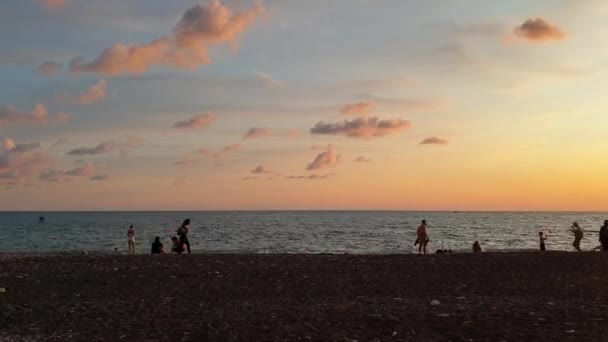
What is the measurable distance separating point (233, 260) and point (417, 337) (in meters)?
13.7

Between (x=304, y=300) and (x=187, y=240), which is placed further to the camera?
(x=187, y=240)

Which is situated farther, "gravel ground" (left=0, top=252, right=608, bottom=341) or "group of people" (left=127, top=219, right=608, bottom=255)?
"group of people" (left=127, top=219, right=608, bottom=255)

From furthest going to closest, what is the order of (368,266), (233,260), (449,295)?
(233,260), (368,266), (449,295)

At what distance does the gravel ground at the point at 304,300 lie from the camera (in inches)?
475

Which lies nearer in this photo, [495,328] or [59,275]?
[495,328]

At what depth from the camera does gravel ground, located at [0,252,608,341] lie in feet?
39.5

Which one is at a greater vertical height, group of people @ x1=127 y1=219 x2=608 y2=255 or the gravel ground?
group of people @ x1=127 y1=219 x2=608 y2=255

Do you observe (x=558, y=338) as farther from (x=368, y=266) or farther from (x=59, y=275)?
(x=59, y=275)

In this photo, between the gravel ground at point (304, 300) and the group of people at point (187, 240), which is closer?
the gravel ground at point (304, 300)

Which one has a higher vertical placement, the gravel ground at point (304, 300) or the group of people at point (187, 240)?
the group of people at point (187, 240)

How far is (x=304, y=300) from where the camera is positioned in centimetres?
1559

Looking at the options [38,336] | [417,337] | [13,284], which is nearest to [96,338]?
[38,336]

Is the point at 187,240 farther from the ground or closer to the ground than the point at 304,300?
farther from the ground

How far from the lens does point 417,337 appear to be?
11.6m
